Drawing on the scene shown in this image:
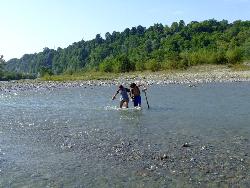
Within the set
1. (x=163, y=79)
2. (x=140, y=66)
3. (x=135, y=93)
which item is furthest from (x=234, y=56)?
(x=135, y=93)

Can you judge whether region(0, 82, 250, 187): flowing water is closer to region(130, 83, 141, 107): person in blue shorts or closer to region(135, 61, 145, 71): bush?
region(130, 83, 141, 107): person in blue shorts

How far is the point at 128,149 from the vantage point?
60.7 feet

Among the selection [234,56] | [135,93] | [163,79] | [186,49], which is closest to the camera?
[135,93]

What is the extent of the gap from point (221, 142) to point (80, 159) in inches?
254

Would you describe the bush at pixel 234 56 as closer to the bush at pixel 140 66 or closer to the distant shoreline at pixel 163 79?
the distant shoreline at pixel 163 79

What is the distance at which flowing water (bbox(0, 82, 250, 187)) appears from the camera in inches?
561

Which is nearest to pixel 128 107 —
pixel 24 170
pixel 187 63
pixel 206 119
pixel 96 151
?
pixel 206 119

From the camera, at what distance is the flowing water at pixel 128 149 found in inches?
561

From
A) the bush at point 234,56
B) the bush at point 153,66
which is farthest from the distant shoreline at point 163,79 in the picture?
the bush at point 153,66

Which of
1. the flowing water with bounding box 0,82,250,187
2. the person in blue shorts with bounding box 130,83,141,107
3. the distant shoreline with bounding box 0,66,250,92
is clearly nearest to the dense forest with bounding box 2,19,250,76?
the distant shoreline with bounding box 0,66,250,92

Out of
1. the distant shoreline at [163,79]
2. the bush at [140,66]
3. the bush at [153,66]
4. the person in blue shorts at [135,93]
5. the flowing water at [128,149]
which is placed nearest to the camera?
the flowing water at [128,149]

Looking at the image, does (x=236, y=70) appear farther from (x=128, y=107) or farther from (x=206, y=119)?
(x=206, y=119)

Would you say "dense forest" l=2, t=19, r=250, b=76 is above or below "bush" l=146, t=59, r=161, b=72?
Result: above

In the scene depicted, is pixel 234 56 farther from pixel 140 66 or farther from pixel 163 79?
pixel 163 79
